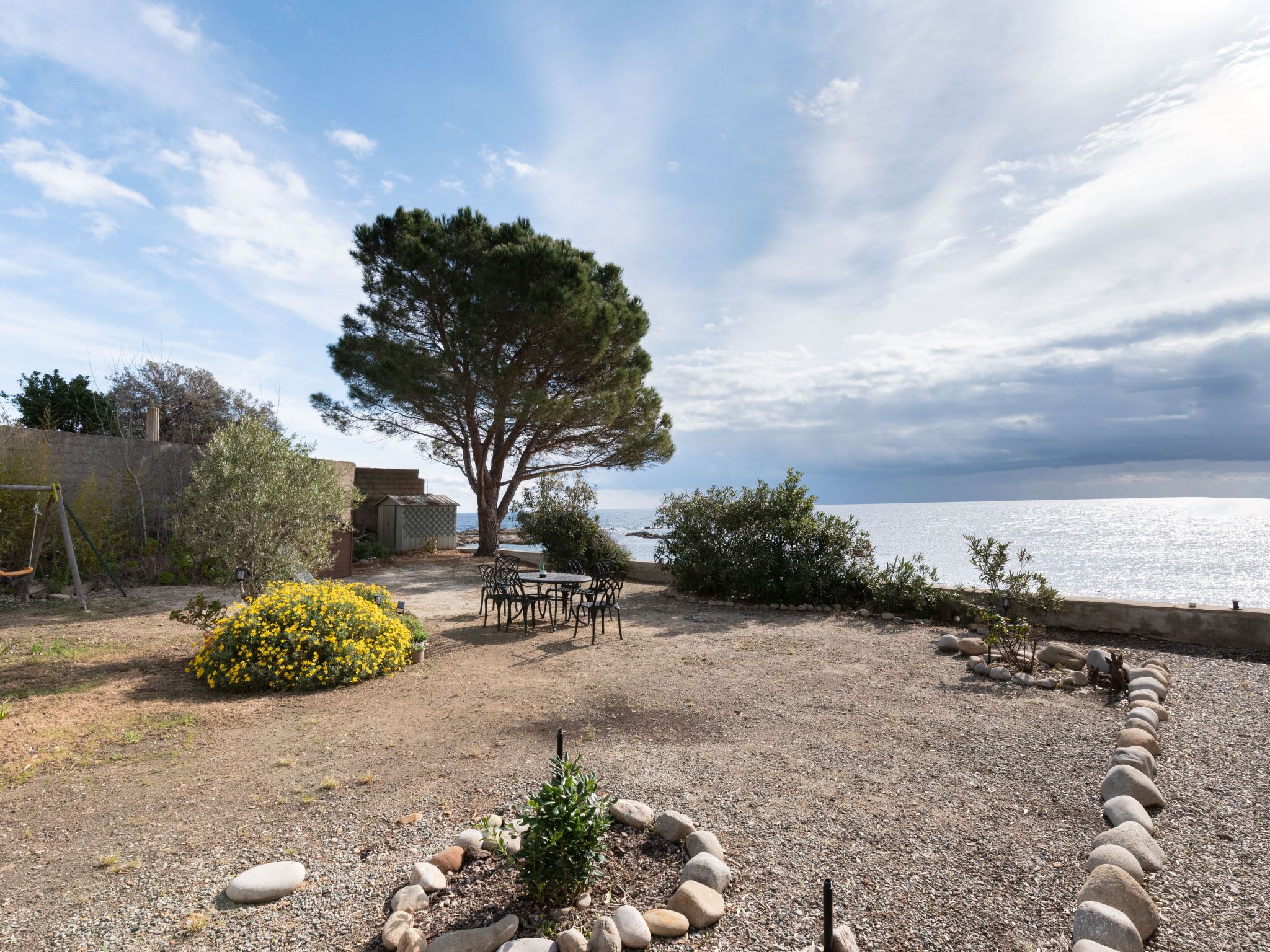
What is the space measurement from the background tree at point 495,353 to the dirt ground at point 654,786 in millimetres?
9052

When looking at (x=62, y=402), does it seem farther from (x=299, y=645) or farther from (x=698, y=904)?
(x=698, y=904)

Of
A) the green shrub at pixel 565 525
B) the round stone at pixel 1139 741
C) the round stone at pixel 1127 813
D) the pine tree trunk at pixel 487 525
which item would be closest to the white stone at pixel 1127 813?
the round stone at pixel 1127 813

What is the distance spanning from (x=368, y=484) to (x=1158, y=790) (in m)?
16.7

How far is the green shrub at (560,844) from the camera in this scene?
205cm

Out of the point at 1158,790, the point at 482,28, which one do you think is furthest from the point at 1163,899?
the point at 482,28

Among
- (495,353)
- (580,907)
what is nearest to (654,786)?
(580,907)

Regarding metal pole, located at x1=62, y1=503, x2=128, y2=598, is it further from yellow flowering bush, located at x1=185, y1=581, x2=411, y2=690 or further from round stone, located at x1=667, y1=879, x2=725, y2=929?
round stone, located at x1=667, y1=879, x2=725, y2=929

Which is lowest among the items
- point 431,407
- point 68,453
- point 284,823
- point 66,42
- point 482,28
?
point 284,823

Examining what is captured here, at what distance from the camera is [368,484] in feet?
54.0

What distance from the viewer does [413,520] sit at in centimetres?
1587

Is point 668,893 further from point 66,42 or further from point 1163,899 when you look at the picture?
point 66,42

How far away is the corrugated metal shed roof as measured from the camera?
616 inches

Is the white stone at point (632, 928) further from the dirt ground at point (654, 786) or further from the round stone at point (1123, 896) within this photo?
the round stone at point (1123, 896)

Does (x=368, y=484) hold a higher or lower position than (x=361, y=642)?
higher
